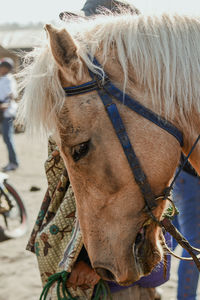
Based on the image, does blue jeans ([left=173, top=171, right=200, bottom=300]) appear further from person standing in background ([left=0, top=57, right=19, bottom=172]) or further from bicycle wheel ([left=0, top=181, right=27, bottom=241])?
person standing in background ([left=0, top=57, right=19, bottom=172])

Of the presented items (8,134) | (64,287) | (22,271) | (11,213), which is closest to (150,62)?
(64,287)

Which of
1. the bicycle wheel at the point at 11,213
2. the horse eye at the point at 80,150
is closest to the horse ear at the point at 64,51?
the horse eye at the point at 80,150

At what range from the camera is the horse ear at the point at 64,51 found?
1.24m

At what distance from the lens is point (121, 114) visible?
4.41 ft

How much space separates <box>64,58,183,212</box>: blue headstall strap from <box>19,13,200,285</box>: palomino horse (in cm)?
2

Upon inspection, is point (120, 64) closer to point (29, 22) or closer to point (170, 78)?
point (170, 78)

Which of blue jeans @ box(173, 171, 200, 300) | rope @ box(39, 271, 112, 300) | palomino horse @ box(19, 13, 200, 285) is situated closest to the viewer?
palomino horse @ box(19, 13, 200, 285)

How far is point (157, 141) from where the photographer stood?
1.34 m

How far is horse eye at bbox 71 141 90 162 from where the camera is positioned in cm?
135

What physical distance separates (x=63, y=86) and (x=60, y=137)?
183mm

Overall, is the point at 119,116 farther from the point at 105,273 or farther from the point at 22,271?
the point at 22,271

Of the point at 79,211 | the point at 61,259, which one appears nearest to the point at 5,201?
the point at 61,259

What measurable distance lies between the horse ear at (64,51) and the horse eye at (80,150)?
0.24 meters

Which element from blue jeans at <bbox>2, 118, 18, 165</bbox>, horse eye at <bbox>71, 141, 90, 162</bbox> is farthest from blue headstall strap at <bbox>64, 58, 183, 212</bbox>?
blue jeans at <bbox>2, 118, 18, 165</bbox>
